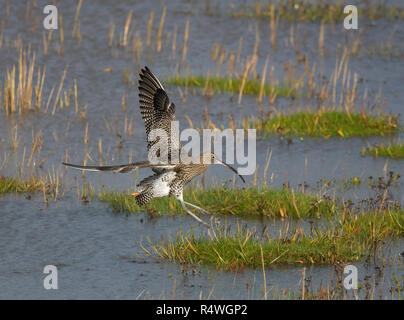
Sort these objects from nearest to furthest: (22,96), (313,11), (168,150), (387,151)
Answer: (168,150), (387,151), (22,96), (313,11)

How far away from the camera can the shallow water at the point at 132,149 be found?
343 inches

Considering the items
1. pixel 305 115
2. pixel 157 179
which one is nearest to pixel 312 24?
pixel 305 115

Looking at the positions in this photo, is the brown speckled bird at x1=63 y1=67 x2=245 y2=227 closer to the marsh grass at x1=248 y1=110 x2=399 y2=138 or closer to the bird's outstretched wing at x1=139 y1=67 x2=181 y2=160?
the bird's outstretched wing at x1=139 y1=67 x2=181 y2=160

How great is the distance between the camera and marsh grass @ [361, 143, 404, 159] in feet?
42.8

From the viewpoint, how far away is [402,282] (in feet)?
28.1

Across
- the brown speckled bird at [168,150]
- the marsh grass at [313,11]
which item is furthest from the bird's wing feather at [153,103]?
the marsh grass at [313,11]

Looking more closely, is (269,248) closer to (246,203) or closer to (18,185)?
(246,203)

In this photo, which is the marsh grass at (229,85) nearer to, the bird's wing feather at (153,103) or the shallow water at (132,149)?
the shallow water at (132,149)

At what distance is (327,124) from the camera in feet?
46.8

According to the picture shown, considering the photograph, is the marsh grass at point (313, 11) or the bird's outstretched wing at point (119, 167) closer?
the bird's outstretched wing at point (119, 167)

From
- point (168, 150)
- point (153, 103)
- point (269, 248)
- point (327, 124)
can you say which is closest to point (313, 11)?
point (327, 124)

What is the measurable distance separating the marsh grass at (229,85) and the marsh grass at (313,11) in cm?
403

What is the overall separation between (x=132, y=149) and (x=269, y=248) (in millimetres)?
4562

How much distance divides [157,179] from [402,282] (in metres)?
2.64
